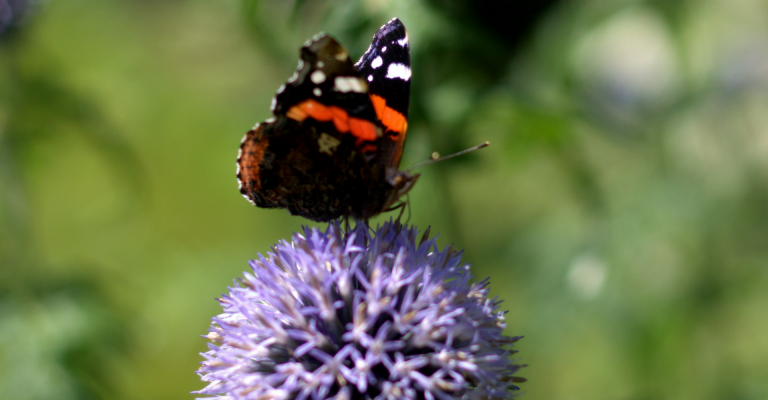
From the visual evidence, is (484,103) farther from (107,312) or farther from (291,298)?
(107,312)

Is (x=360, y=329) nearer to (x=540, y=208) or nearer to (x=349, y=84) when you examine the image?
(x=349, y=84)

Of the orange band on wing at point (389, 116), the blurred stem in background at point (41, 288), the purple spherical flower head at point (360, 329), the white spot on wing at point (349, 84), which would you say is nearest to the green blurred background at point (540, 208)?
the blurred stem in background at point (41, 288)

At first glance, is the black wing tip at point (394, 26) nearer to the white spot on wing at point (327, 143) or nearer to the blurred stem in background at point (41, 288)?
the white spot on wing at point (327, 143)

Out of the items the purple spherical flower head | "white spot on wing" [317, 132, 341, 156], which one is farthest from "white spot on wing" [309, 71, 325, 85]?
the purple spherical flower head

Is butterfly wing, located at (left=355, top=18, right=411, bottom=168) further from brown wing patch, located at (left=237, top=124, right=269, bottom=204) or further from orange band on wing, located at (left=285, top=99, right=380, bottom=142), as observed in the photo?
brown wing patch, located at (left=237, top=124, right=269, bottom=204)

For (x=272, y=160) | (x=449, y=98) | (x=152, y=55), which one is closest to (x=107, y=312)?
(x=272, y=160)

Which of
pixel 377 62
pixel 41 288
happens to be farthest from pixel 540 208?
pixel 41 288

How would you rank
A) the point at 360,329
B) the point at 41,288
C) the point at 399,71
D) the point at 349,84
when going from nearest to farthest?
the point at 360,329
the point at 349,84
the point at 399,71
the point at 41,288
